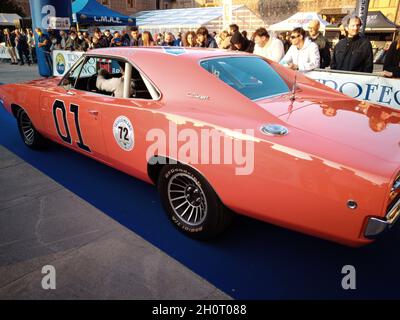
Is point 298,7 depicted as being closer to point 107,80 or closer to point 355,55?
A: point 355,55

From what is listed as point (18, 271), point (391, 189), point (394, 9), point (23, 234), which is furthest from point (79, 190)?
point (394, 9)

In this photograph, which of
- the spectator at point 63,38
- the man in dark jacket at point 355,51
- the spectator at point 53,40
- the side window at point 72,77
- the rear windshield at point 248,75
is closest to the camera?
the rear windshield at point 248,75

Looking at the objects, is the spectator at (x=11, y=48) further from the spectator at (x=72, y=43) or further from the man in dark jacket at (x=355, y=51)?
the man in dark jacket at (x=355, y=51)

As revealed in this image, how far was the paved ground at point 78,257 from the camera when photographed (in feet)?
7.19

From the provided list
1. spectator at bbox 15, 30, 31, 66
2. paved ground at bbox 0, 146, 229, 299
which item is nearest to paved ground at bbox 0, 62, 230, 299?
paved ground at bbox 0, 146, 229, 299

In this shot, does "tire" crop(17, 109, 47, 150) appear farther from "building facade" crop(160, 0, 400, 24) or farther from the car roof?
"building facade" crop(160, 0, 400, 24)

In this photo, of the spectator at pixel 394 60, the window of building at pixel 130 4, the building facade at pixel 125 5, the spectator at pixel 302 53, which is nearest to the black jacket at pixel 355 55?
the spectator at pixel 302 53

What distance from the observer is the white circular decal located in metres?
2.81

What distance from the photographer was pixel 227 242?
2682 millimetres

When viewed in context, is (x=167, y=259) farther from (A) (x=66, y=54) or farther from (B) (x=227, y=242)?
→ (A) (x=66, y=54)

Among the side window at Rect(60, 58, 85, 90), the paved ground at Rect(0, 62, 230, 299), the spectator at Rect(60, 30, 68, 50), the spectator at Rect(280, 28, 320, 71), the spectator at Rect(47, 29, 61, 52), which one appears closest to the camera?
the paved ground at Rect(0, 62, 230, 299)

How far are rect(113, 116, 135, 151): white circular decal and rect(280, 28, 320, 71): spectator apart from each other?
11.6 ft

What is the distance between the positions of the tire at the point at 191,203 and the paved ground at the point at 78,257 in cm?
33

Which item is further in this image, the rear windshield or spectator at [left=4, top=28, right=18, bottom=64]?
spectator at [left=4, top=28, right=18, bottom=64]
